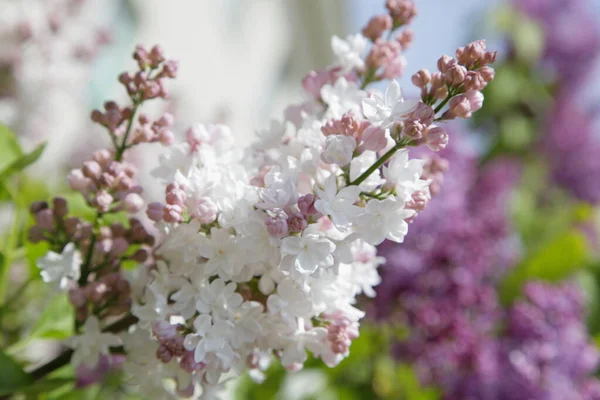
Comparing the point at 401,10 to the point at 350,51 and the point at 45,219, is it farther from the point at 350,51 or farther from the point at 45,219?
the point at 45,219

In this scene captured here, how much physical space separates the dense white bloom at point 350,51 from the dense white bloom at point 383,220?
124mm

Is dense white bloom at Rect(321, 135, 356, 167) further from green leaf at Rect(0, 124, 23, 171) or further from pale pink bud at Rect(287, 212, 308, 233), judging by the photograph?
green leaf at Rect(0, 124, 23, 171)

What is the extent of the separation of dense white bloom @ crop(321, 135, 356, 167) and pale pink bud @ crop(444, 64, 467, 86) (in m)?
0.05

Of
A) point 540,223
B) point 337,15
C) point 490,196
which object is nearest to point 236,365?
point 490,196

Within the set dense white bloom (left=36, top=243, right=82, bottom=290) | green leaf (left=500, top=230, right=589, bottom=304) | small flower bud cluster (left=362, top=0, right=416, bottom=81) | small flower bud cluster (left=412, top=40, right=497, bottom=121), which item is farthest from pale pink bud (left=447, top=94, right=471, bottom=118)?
green leaf (left=500, top=230, right=589, bottom=304)

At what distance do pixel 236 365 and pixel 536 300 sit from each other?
0.54m

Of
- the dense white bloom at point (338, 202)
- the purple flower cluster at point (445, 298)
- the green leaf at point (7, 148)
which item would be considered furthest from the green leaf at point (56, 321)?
the purple flower cluster at point (445, 298)

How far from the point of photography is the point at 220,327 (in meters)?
Result: 0.32

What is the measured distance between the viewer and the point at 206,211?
0.32m

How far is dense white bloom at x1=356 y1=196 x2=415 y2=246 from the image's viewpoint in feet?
1.00

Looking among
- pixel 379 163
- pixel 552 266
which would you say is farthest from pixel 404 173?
pixel 552 266

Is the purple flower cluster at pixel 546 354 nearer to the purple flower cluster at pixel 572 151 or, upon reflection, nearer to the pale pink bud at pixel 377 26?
the pale pink bud at pixel 377 26

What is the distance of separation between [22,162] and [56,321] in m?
0.11

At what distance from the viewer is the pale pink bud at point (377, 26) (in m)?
0.41
